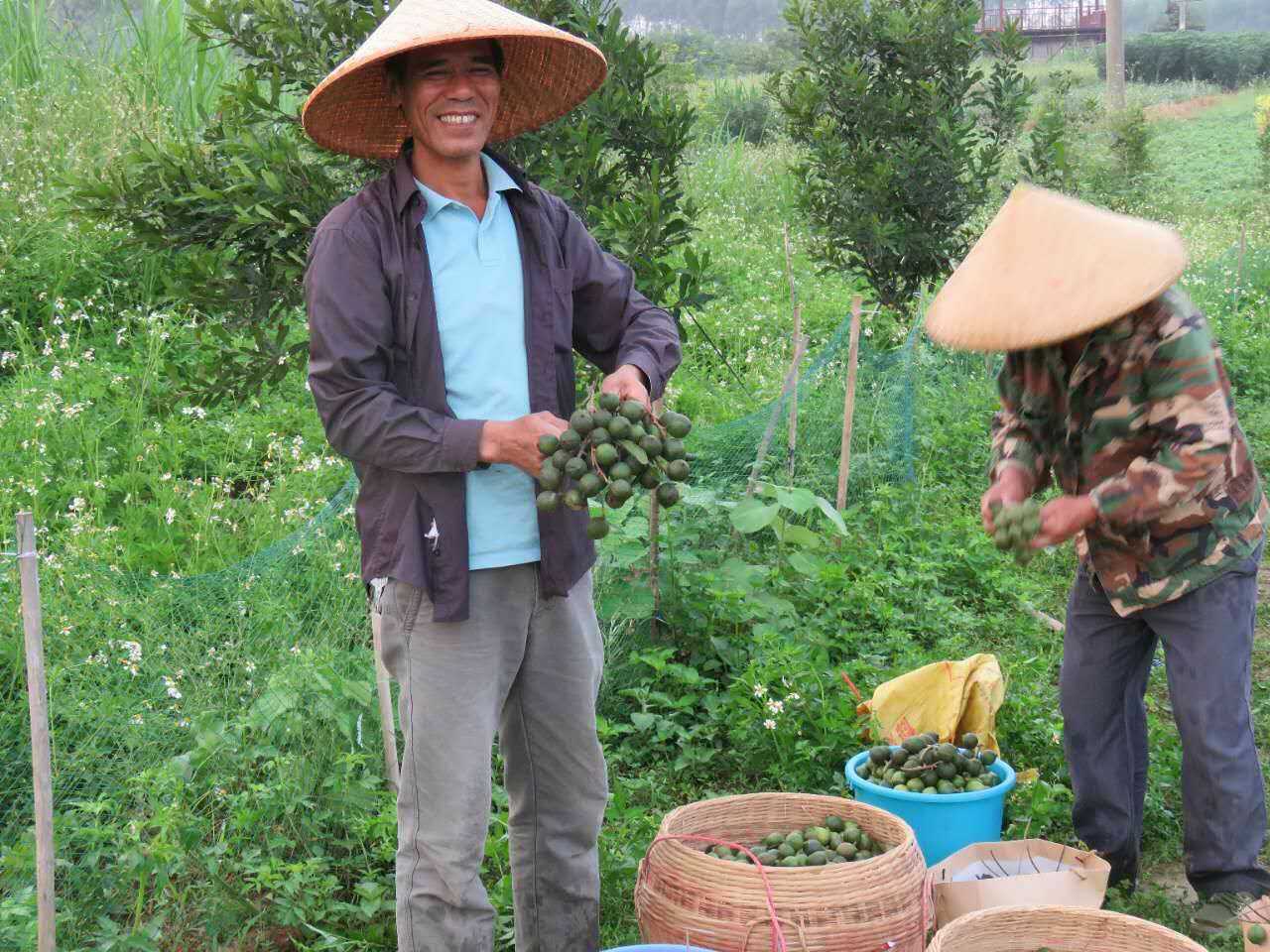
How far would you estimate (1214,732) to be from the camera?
3355 mm

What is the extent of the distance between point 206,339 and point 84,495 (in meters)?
2.25

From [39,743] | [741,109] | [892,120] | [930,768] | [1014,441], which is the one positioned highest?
[741,109]

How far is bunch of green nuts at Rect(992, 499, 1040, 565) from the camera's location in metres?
3.11

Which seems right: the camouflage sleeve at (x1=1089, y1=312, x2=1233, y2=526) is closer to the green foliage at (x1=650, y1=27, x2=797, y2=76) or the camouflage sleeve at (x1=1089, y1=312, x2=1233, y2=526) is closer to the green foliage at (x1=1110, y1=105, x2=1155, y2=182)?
the green foliage at (x1=1110, y1=105, x2=1155, y2=182)

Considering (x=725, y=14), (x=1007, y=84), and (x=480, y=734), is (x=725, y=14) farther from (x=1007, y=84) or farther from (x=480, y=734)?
(x=480, y=734)

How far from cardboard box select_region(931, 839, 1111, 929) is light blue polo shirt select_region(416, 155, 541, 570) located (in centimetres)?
156

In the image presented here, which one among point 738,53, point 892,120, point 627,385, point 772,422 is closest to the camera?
point 627,385

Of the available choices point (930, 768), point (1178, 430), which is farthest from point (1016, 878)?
point (1178, 430)

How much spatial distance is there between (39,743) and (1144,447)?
2730 mm

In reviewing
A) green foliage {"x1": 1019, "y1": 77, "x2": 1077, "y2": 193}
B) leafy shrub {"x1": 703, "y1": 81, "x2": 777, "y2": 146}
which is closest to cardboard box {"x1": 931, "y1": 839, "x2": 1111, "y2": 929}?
green foliage {"x1": 1019, "y1": 77, "x2": 1077, "y2": 193}

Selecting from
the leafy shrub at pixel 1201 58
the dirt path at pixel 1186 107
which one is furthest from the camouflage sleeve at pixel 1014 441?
the leafy shrub at pixel 1201 58

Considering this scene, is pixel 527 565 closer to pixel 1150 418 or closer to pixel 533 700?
pixel 533 700

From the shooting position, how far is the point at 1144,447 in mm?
3229

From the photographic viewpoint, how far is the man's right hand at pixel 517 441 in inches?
102
